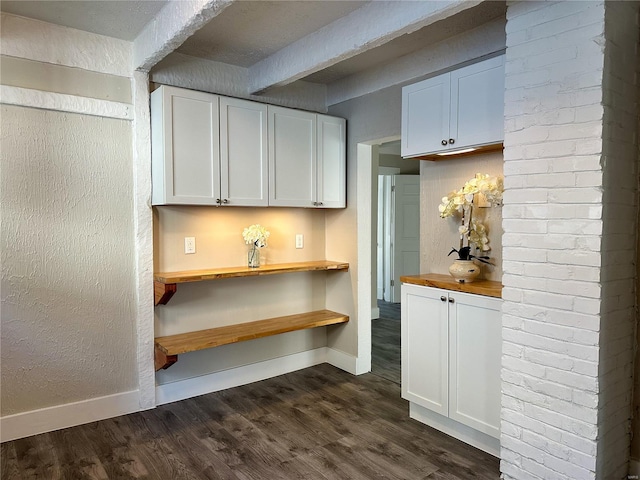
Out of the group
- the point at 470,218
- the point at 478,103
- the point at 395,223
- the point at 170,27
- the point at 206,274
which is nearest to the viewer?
the point at 170,27

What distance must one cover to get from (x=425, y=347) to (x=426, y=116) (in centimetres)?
149

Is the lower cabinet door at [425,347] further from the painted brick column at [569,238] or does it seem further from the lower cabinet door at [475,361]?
the painted brick column at [569,238]

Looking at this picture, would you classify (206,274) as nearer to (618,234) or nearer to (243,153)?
(243,153)

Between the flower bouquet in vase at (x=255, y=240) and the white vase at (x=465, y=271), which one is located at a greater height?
the flower bouquet in vase at (x=255, y=240)

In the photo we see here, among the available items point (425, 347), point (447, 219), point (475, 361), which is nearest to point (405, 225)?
point (447, 219)

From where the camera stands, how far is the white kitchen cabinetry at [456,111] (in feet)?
8.20

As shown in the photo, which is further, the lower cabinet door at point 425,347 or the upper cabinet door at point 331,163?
the upper cabinet door at point 331,163

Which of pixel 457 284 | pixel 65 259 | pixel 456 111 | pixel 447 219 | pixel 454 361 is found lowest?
pixel 454 361

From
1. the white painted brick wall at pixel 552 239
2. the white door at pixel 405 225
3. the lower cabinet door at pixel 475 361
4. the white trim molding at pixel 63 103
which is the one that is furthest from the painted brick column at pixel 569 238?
the white door at pixel 405 225

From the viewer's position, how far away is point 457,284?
2.62 meters

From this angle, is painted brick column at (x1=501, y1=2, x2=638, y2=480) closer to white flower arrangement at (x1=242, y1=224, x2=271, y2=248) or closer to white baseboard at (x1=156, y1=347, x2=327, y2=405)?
white flower arrangement at (x1=242, y1=224, x2=271, y2=248)

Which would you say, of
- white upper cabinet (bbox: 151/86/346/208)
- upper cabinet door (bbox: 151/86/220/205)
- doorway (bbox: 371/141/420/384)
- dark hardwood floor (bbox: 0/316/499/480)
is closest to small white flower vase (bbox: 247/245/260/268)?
white upper cabinet (bbox: 151/86/346/208)

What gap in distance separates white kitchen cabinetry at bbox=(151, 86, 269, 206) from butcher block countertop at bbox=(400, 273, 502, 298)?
Answer: 1.33 m

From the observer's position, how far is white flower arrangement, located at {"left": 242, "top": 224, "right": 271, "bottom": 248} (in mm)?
3469
